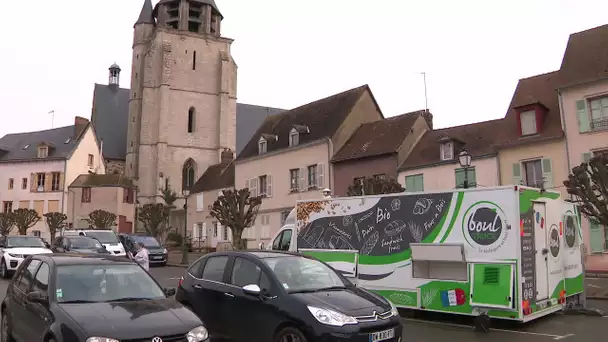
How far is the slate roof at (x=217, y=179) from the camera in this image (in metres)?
42.4

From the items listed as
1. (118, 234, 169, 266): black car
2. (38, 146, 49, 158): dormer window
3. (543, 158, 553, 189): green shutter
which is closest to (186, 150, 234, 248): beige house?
(118, 234, 169, 266): black car

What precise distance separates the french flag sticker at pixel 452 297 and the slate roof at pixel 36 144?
48289mm

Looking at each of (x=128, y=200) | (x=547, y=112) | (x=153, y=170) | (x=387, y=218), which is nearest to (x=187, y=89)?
(x=153, y=170)

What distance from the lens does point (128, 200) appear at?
50188 mm

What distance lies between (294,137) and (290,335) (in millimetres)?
28103

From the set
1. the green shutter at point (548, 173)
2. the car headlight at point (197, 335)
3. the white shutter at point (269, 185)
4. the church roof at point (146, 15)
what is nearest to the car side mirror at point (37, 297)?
the car headlight at point (197, 335)

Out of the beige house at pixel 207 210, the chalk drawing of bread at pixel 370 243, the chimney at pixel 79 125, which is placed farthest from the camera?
the chimney at pixel 79 125

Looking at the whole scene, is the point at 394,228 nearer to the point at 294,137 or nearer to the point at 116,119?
the point at 294,137

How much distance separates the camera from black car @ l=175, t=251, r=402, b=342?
6.19m

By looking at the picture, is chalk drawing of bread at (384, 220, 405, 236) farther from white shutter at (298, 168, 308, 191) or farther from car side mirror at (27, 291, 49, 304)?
white shutter at (298, 168, 308, 191)

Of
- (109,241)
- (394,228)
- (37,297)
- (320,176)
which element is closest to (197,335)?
(37,297)

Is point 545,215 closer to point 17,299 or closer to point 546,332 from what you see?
point 546,332

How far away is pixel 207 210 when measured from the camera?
4228 cm

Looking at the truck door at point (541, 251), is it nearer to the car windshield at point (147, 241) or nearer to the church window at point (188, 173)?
the car windshield at point (147, 241)
